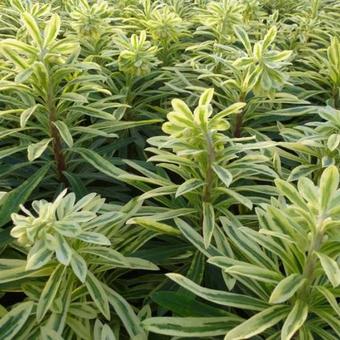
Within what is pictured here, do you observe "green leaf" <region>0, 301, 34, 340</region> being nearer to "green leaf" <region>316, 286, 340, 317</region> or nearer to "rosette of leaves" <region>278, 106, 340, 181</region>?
"green leaf" <region>316, 286, 340, 317</region>

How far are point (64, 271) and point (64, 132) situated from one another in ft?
1.55

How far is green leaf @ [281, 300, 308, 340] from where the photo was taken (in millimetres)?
1031

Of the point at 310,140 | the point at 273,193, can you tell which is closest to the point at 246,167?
the point at 273,193

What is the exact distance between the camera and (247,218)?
4.83 ft

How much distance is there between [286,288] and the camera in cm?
108

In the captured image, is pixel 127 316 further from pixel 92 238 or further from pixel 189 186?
pixel 189 186

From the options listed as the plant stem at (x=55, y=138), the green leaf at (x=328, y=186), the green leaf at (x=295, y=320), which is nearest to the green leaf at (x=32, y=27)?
the plant stem at (x=55, y=138)

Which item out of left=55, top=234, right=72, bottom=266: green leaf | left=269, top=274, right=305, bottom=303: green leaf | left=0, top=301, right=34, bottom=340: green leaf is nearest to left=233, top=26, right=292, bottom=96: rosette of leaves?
left=269, top=274, right=305, bottom=303: green leaf

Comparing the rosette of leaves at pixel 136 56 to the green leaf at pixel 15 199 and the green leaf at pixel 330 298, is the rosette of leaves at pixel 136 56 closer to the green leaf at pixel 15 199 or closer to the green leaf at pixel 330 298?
the green leaf at pixel 15 199

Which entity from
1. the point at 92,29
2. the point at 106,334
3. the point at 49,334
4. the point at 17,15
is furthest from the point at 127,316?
the point at 17,15

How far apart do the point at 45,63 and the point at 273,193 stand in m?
0.77

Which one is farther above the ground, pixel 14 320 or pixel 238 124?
pixel 14 320

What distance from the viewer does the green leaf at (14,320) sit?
46.7 inches

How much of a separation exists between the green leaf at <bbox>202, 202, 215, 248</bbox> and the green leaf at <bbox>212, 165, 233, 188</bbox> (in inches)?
4.3
